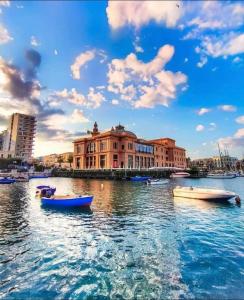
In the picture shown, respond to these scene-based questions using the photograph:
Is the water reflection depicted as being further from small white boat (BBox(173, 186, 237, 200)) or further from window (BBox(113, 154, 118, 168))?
window (BBox(113, 154, 118, 168))

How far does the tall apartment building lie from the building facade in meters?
52.1

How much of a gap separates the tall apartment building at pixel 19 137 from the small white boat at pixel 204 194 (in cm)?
13213

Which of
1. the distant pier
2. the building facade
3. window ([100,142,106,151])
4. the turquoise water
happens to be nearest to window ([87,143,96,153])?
the building facade

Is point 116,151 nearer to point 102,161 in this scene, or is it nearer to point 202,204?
point 102,161

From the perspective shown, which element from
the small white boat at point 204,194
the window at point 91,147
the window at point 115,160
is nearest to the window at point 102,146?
the window at point 91,147

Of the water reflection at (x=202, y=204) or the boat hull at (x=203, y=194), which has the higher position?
the boat hull at (x=203, y=194)

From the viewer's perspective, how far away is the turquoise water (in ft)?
25.3

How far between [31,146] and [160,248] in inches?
6009

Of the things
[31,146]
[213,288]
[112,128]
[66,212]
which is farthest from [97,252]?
[31,146]

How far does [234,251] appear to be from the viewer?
11.2m

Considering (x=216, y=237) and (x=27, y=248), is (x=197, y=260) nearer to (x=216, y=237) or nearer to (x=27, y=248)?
(x=216, y=237)

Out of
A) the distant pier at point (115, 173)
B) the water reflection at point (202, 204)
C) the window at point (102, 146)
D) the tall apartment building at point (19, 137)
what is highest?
the tall apartment building at point (19, 137)

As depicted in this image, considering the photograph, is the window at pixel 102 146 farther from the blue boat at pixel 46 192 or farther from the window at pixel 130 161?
the blue boat at pixel 46 192

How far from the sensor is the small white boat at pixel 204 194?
26.7m
